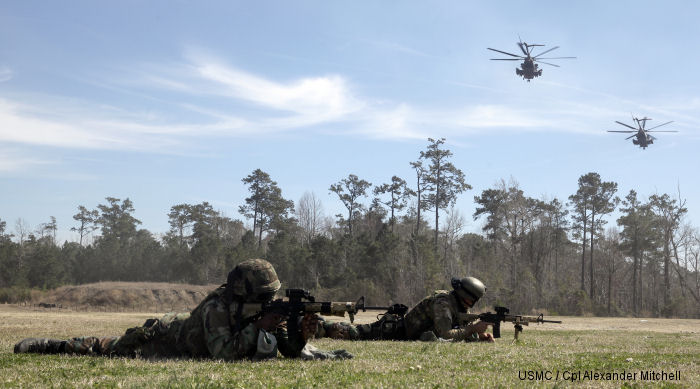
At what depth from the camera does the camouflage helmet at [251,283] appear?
902cm

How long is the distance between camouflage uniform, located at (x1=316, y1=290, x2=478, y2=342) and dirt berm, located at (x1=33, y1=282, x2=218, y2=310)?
4690cm

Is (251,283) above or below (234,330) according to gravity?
above

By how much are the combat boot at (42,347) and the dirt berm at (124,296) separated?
1913 inches

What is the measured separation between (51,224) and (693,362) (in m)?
105

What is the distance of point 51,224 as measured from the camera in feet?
326

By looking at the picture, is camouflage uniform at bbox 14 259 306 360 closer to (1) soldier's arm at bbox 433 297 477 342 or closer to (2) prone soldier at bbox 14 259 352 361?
(2) prone soldier at bbox 14 259 352 361

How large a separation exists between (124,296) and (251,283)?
55.1m

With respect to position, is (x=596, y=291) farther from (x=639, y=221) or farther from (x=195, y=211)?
(x=195, y=211)

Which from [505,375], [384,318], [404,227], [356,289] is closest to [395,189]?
[404,227]

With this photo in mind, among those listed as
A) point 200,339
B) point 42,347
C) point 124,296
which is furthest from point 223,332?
point 124,296

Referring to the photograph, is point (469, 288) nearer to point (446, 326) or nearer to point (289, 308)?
point (446, 326)

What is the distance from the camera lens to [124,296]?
59250 millimetres

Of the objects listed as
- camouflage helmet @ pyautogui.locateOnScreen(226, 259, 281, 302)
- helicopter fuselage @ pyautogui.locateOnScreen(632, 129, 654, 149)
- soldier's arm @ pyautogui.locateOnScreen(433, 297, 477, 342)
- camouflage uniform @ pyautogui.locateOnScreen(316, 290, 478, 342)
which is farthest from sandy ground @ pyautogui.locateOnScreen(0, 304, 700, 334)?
helicopter fuselage @ pyautogui.locateOnScreen(632, 129, 654, 149)

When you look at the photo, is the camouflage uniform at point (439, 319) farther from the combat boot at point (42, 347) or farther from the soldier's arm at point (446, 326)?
the combat boot at point (42, 347)
